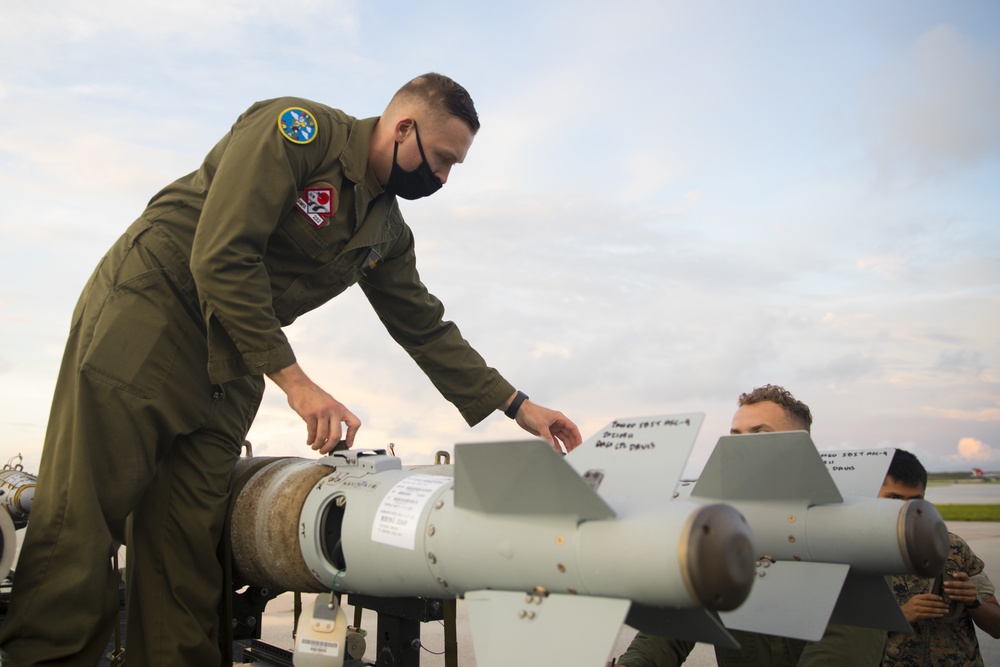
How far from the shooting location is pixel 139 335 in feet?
8.02

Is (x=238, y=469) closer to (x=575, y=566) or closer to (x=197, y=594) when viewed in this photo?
(x=197, y=594)

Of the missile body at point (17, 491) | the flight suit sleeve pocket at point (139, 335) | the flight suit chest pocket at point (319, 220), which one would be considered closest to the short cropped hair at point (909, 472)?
the flight suit chest pocket at point (319, 220)

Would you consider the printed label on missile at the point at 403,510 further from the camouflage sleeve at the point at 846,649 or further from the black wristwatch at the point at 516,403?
the camouflage sleeve at the point at 846,649

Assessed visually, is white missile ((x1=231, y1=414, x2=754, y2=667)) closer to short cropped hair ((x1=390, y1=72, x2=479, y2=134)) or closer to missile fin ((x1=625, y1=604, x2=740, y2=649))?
missile fin ((x1=625, y1=604, x2=740, y2=649))

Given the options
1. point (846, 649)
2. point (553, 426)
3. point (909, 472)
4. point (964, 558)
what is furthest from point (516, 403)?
point (964, 558)

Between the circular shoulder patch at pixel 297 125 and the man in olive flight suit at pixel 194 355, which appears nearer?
the man in olive flight suit at pixel 194 355

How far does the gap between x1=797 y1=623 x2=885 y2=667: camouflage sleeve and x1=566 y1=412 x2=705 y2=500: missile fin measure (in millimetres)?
1197

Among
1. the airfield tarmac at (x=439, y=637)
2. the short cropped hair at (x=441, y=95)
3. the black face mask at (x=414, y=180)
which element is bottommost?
the airfield tarmac at (x=439, y=637)

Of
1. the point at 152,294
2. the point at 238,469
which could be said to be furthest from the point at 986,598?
the point at 152,294

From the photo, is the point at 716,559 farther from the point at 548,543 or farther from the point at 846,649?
the point at 846,649

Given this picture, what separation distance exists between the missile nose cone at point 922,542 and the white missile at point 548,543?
650 millimetres

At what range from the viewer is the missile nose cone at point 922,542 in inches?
85.6

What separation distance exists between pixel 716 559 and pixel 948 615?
2139 millimetres

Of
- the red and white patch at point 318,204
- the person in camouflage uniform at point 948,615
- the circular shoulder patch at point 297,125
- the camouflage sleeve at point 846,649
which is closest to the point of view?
the circular shoulder patch at point 297,125
